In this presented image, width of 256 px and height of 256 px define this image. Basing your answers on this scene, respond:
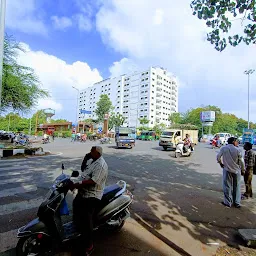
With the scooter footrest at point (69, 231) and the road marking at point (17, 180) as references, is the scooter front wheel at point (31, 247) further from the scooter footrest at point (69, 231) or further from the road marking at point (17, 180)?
the road marking at point (17, 180)

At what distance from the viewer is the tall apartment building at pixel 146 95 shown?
88125 millimetres

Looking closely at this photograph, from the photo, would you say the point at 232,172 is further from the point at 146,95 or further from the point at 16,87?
the point at 146,95

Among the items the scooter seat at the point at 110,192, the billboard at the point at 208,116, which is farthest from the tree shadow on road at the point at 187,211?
the billboard at the point at 208,116

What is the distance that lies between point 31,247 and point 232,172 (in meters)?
4.48

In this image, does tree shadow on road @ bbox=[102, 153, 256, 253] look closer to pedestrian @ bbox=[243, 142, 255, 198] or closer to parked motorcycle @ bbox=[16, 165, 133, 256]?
pedestrian @ bbox=[243, 142, 255, 198]

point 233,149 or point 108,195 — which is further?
point 233,149

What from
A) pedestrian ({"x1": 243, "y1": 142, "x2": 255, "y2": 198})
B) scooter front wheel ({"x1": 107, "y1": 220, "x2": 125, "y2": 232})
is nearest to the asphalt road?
scooter front wheel ({"x1": 107, "y1": 220, "x2": 125, "y2": 232})

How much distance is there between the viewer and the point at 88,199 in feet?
9.71

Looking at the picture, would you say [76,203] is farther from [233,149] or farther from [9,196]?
[233,149]

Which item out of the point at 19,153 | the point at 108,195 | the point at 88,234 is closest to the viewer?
the point at 88,234

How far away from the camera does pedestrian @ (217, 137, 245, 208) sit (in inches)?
195

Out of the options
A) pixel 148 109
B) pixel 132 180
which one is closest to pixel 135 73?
pixel 148 109

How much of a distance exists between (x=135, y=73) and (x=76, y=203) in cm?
9671

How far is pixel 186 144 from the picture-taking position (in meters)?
14.7
